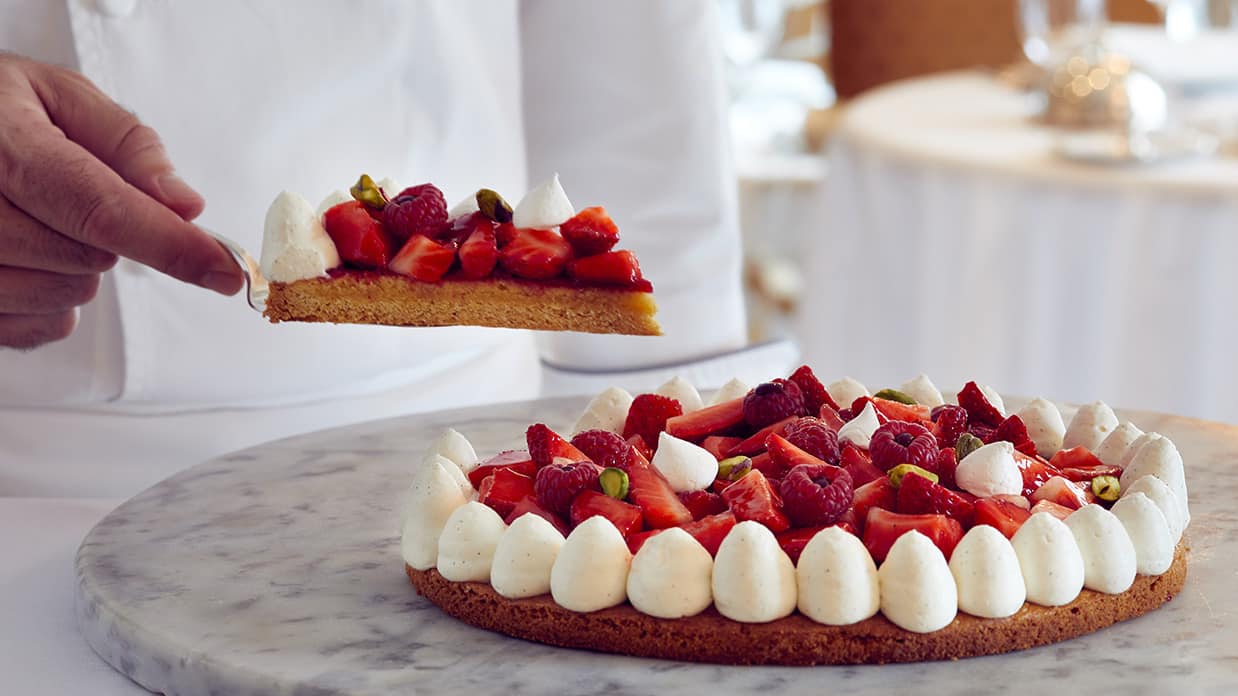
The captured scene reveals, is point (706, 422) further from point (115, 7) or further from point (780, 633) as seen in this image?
point (115, 7)

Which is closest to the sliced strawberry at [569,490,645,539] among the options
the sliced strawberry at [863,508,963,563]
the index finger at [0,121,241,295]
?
the sliced strawberry at [863,508,963,563]

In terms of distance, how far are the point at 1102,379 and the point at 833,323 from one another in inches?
33.2

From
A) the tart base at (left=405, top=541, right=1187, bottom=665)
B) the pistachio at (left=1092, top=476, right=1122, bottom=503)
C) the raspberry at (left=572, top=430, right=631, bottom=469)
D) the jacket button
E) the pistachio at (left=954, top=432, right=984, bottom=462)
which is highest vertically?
the jacket button

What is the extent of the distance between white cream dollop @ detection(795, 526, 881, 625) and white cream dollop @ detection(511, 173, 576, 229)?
42 centimetres

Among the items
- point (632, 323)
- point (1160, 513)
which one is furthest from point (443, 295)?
point (1160, 513)

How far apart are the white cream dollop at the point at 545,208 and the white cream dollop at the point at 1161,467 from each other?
0.63 meters

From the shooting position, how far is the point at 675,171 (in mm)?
2408

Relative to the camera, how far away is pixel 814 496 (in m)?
1.40

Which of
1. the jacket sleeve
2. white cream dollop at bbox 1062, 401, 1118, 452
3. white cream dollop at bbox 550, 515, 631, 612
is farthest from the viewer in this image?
the jacket sleeve

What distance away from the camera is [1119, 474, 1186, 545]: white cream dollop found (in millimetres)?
1468

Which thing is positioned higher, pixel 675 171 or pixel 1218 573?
pixel 675 171

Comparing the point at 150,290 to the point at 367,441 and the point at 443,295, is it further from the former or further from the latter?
the point at 443,295

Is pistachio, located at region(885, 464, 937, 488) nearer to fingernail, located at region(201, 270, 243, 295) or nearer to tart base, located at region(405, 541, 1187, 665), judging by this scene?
tart base, located at region(405, 541, 1187, 665)

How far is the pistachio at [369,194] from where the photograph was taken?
5.23 ft
